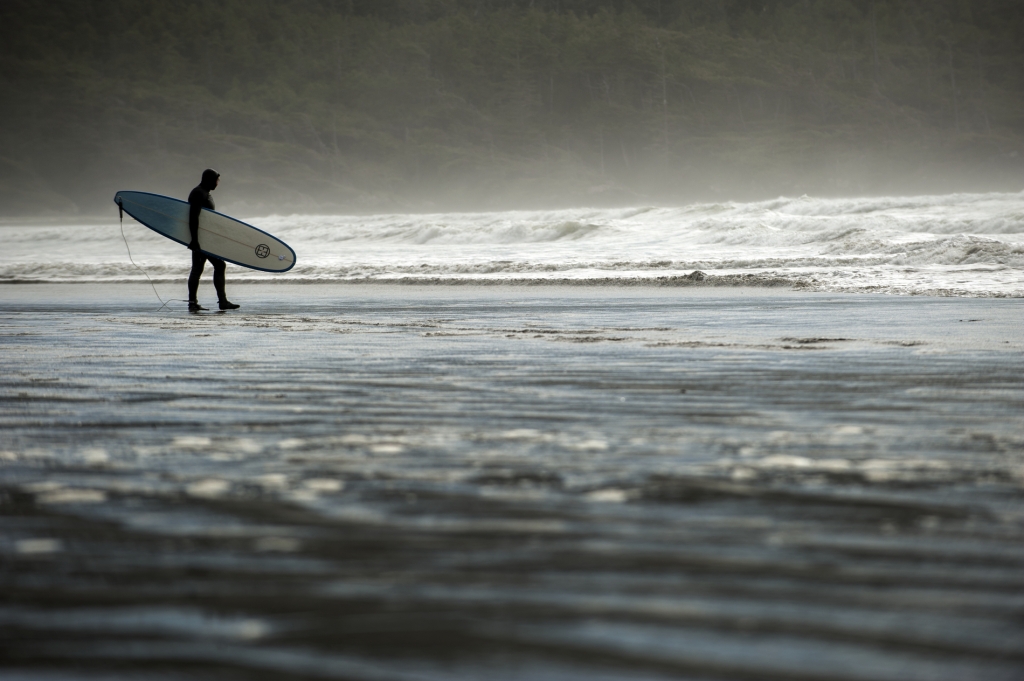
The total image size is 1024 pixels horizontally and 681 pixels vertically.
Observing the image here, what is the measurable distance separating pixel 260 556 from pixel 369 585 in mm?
324

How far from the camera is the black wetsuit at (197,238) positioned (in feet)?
39.0

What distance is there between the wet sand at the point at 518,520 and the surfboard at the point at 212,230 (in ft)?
23.5

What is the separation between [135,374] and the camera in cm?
563

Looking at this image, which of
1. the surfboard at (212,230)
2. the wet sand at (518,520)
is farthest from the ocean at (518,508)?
the surfboard at (212,230)

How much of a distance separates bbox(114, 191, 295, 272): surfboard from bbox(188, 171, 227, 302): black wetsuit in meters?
0.18

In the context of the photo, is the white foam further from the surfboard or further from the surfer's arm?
the surfer's arm

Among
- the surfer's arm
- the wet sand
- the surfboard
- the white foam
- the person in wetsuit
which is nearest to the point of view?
the wet sand

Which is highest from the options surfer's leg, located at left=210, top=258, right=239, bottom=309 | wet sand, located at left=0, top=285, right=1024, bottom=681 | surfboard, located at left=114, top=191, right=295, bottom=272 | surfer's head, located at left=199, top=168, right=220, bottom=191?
surfer's head, located at left=199, top=168, right=220, bottom=191

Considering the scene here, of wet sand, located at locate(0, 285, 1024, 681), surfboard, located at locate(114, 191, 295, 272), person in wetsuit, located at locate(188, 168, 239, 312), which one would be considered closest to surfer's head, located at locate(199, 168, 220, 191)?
person in wetsuit, located at locate(188, 168, 239, 312)

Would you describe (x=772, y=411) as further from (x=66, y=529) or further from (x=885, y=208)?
(x=885, y=208)

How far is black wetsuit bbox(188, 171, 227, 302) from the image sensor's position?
39.0 ft

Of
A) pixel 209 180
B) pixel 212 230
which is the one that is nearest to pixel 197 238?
pixel 212 230

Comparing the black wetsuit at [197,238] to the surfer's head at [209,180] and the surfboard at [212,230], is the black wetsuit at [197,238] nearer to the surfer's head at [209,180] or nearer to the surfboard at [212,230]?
the surfer's head at [209,180]

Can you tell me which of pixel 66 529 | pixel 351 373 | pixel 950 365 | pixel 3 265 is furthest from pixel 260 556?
pixel 3 265
